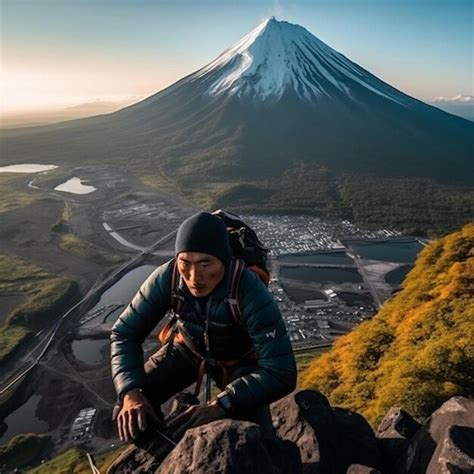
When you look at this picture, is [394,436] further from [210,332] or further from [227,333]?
[210,332]

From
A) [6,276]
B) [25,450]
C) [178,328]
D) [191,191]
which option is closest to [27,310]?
[6,276]

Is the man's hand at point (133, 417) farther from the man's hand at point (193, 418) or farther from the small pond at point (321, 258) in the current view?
the small pond at point (321, 258)

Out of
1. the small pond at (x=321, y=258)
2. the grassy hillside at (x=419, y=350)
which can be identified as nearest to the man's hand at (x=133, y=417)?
the grassy hillside at (x=419, y=350)

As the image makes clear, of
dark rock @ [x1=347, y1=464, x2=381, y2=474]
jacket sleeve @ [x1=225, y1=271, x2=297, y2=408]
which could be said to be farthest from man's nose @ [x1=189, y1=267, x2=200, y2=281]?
dark rock @ [x1=347, y1=464, x2=381, y2=474]

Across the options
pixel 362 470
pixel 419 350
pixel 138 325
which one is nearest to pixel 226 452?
pixel 138 325

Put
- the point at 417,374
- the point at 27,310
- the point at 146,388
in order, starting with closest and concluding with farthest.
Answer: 1. the point at 146,388
2. the point at 417,374
3. the point at 27,310

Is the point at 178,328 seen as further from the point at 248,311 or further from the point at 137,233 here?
the point at 137,233
